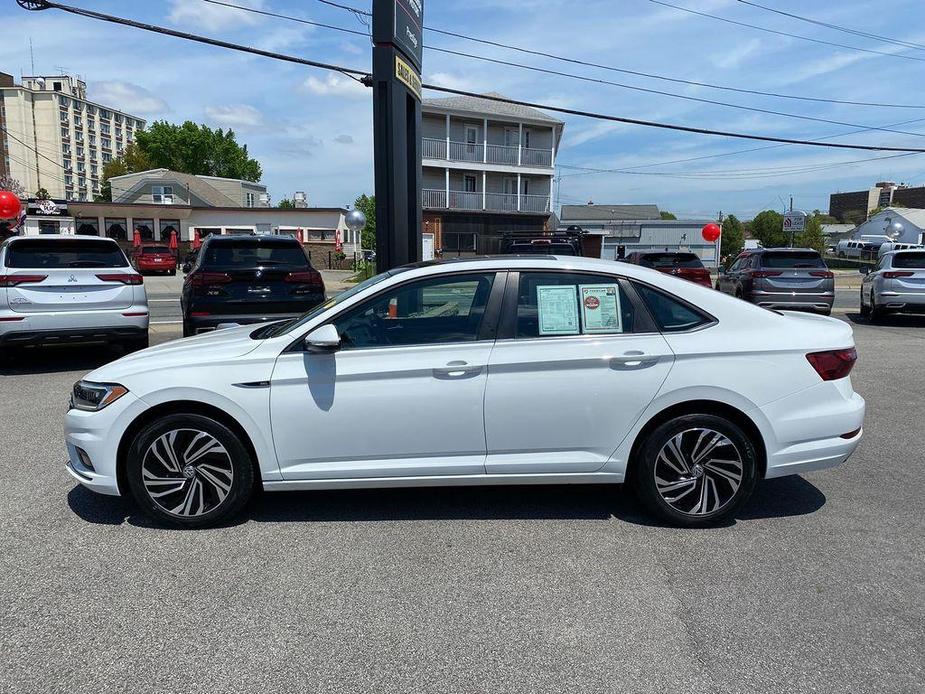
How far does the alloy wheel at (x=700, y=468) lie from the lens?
411 centimetres

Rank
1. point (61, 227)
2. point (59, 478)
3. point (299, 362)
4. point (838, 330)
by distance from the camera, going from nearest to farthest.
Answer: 1. point (299, 362)
2. point (838, 330)
3. point (59, 478)
4. point (61, 227)

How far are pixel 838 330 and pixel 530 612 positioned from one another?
269 cm

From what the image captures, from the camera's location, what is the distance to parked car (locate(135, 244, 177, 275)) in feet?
117

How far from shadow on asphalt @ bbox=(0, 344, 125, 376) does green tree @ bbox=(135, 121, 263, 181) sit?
79.4 meters

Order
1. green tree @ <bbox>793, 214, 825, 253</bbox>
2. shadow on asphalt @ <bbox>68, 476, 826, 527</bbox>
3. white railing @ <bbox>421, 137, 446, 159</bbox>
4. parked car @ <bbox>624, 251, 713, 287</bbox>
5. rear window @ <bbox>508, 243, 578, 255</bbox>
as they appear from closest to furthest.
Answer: shadow on asphalt @ <bbox>68, 476, 826, 527</bbox> → rear window @ <bbox>508, 243, 578, 255</bbox> → parked car @ <bbox>624, 251, 713, 287</bbox> → white railing @ <bbox>421, 137, 446, 159</bbox> → green tree @ <bbox>793, 214, 825, 253</bbox>

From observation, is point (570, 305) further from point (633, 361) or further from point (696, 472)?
point (696, 472)

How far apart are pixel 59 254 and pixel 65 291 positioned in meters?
0.56

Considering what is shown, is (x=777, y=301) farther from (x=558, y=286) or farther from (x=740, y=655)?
(x=740, y=655)

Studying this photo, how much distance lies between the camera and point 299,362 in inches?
159

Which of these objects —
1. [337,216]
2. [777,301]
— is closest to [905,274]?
[777,301]

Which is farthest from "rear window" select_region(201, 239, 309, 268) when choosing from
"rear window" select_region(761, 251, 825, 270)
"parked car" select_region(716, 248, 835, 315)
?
"rear window" select_region(761, 251, 825, 270)

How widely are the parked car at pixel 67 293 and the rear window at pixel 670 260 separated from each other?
10.8 meters

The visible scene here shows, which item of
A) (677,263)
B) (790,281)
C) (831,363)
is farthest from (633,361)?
(677,263)

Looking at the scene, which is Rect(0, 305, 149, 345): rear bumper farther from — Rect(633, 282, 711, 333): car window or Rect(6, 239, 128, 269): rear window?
Rect(633, 282, 711, 333): car window
